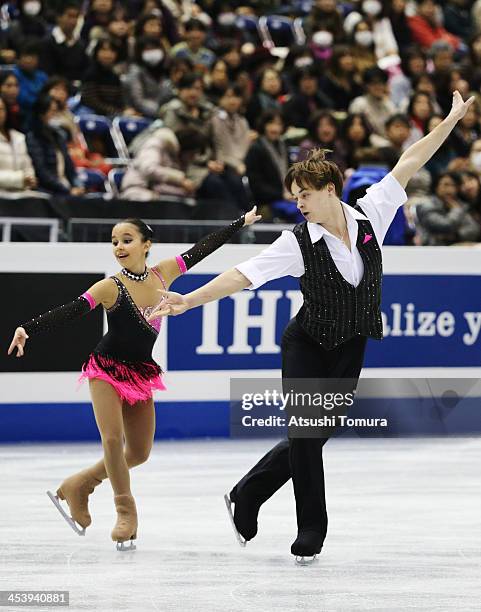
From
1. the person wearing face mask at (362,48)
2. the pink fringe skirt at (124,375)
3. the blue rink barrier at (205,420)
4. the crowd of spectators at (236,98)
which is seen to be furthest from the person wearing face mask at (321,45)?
the pink fringe skirt at (124,375)

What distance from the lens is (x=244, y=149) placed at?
1105cm

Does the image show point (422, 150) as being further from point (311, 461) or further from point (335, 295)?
point (311, 461)

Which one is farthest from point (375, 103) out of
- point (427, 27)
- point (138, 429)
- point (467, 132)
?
point (138, 429)

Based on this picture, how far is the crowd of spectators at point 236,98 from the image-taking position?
10.1 m

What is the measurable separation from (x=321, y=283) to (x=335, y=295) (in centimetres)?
7

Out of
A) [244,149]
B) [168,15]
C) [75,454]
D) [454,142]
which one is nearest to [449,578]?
[75,454]

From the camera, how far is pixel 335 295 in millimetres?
5070

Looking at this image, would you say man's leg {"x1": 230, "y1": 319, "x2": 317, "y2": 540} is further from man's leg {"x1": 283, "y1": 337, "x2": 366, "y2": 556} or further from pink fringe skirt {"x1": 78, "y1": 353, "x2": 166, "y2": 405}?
pink fringe skirt {"x1": 78, "y1": 353, "x2": 166, "y2": 405}

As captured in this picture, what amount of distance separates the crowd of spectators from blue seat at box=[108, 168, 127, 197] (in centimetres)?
24

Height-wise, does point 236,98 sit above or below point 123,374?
below

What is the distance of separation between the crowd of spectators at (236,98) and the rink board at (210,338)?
41.3 inches

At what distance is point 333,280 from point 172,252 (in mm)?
3310

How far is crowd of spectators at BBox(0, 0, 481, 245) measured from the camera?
33.0 feet

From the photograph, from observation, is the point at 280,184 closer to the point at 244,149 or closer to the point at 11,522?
the point at 244,149
